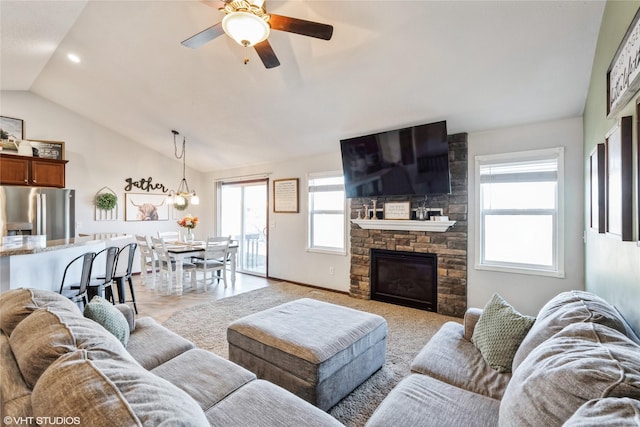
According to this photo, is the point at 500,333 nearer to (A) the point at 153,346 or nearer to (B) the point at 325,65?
(A) the point at 153,346

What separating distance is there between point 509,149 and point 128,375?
4.06 m

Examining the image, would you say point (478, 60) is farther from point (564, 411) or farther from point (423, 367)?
point (564, 411)

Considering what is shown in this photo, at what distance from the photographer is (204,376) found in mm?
1547

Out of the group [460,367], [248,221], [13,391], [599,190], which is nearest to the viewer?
[13,391]

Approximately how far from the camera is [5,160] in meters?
4.47

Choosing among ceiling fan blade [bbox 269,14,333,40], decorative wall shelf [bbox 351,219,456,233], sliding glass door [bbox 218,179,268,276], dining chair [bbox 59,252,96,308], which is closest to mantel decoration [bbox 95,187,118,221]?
sliding glass door [bbox 218,179,268,276]

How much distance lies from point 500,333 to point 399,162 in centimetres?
259

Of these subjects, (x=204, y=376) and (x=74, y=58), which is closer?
(x=204, y=376)

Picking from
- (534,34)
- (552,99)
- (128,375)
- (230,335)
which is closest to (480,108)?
(552,99)

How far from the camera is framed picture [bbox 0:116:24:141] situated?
479cm

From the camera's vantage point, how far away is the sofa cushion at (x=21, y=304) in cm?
119

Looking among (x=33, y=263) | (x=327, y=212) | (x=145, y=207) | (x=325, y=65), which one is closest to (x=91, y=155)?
(x=145, y=207)

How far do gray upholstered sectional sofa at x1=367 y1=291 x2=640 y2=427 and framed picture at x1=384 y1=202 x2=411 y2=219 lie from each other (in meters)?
2.31

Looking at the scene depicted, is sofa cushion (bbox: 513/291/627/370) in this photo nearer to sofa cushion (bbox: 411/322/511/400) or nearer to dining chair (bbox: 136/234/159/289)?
sofa cushion (bbox: 411/322/511/400)
